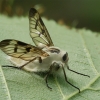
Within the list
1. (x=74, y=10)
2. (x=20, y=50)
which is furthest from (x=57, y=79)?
(x=74, y=10)

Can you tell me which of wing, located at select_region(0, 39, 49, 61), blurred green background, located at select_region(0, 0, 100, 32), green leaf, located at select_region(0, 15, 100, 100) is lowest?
blurred green background, located at select_region(0, 0, 100, 32)

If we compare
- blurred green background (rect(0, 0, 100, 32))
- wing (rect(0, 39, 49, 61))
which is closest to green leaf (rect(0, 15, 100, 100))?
wing (rect(0, 39, 49, 61))

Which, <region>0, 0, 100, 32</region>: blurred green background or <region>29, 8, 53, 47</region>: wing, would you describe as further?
<region>0, 0, 100, 32</region>: blurred green background

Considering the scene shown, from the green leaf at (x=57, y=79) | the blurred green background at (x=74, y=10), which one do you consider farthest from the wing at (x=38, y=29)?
the blurred green background at (x=74, y=10)

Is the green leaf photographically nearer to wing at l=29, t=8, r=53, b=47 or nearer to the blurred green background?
wing at l=29, t=8, r=53, b=47

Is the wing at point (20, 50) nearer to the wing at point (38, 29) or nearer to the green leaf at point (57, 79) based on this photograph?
the green leaf at point (57, 79)

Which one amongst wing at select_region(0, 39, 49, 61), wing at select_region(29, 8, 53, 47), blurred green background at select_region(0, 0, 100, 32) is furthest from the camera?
blurred green background at select_region(0, 0, 100, 32)
